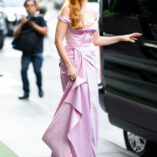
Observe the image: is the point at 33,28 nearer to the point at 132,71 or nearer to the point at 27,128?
the point at 27,128

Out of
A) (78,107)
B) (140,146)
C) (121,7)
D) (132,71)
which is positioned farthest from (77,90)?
(140,146)

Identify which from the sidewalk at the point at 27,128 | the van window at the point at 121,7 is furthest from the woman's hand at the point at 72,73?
the sidewalk at the point at 27,128

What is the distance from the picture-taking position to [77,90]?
5254 millimetres

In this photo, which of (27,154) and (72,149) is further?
(27,154)

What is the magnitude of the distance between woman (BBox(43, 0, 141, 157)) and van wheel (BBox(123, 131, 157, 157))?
1.16 metres

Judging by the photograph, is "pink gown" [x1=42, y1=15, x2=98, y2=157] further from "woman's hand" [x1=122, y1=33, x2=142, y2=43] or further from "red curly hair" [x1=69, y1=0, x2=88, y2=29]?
"woman's hand" [x1=122, y1=33, x2=142, y2=43]

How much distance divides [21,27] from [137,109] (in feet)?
15.7

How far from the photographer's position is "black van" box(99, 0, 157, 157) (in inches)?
216

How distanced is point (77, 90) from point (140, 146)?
1.65 m

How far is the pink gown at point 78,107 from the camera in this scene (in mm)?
5250

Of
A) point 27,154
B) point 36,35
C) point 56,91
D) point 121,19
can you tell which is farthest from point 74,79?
point 56,91

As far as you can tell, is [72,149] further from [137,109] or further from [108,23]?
[108,23]

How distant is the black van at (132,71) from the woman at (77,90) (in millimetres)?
254

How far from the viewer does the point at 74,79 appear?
5238 mm
